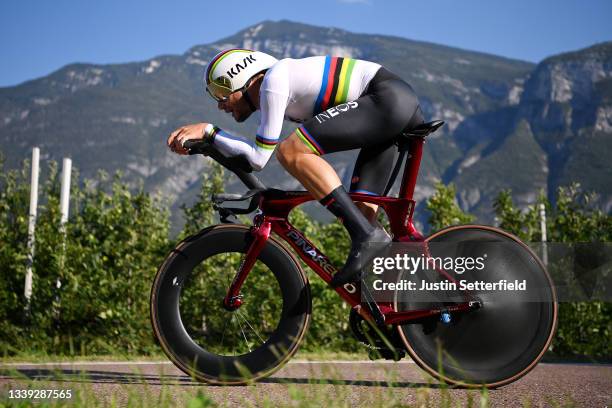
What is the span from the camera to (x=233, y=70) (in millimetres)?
4207

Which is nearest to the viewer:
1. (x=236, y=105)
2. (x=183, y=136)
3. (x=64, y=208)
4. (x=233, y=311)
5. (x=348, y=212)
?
(x=348, y=212)

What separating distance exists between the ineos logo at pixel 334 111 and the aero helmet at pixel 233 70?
50cm

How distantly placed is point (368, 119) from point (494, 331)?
1.42m

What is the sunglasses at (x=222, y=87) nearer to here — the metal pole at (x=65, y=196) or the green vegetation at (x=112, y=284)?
the green vegetation at (x=112, y=284)

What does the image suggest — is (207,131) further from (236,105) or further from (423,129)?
(423,129)

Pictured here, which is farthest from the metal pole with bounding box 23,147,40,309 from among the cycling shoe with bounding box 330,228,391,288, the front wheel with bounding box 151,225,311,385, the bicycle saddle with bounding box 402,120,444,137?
the bicycle saddle with bounding box 402,120,444,137

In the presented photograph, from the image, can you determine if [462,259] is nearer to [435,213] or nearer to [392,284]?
[392,284]

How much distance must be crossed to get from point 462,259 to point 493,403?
90cm

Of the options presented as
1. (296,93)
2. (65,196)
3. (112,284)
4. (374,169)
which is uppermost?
(65,196)

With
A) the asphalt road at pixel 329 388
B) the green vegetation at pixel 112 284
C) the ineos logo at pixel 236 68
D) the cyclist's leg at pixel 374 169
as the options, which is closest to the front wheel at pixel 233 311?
the asphalt road at pixel 329 388

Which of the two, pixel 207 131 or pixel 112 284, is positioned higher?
pixel 207 131

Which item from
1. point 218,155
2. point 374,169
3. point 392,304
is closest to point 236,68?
point 218,155

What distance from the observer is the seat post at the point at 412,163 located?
417 cm

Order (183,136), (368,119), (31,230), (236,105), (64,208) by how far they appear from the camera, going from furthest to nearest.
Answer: (64,208) → (31,230) → (236,105) → (183,136) → (368,119)
